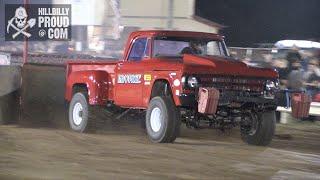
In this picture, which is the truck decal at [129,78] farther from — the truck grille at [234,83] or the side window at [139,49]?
the truck grille at [234,83]

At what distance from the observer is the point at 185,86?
962 cm

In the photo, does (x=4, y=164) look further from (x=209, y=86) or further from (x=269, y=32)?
(x=269, y=32)

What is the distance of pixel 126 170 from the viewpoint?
25.2ft

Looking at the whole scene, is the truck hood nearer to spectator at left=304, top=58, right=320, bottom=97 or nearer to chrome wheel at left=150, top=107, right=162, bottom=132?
chrome wheel at left=150, top=107, right=162, bottom=132

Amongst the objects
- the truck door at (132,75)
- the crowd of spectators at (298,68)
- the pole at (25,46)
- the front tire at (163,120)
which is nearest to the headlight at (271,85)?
the front tire at (163,120)

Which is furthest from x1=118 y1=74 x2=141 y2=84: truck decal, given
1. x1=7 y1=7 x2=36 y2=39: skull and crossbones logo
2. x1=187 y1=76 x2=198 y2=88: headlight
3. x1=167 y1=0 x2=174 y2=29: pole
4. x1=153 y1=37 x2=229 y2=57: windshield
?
x1=7 y1=7 x2=36 y2=39: skull and crossbones logo

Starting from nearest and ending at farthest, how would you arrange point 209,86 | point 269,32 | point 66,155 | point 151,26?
point 66,155
point 209,86
point 151,26
point 269,32

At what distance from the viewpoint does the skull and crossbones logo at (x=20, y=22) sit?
1845cm

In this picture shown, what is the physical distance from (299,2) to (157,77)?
16.0 metres

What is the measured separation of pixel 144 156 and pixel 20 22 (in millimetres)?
11016

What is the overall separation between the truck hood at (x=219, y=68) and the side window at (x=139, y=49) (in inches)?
34.7

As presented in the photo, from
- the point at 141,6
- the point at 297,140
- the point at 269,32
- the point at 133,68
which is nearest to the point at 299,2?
the point at 269,32

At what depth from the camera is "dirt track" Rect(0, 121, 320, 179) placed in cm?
755

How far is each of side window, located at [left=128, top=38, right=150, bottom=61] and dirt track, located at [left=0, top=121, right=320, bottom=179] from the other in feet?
4.79
